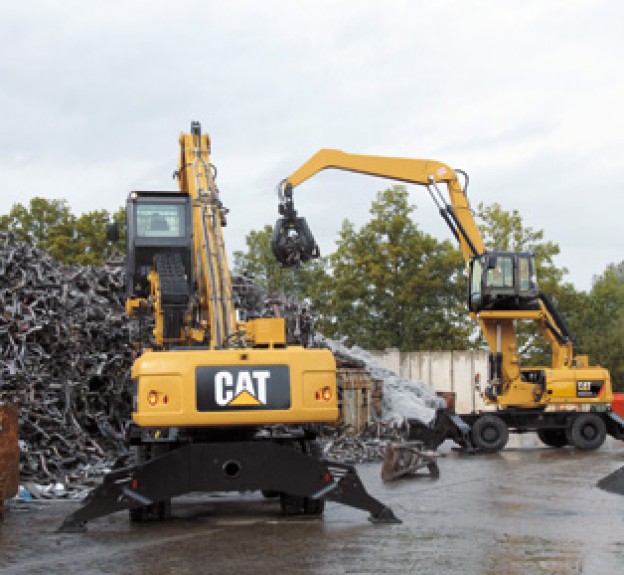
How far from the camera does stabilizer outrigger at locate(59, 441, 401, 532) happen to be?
10.7 meters

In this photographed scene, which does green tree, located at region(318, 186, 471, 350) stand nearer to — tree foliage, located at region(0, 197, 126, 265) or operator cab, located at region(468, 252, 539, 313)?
tree foliage, located at region(0, 197, 126, 265)

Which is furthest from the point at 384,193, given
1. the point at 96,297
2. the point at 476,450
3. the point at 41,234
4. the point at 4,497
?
the point at 4,497

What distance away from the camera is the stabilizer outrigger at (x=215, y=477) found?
1071 centimetres

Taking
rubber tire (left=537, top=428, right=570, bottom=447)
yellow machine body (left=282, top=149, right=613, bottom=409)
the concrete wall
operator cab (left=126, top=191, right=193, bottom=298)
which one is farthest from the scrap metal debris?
the concrete wall

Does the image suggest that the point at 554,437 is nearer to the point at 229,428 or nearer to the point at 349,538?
the point at 229,428

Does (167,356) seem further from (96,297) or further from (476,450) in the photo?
(476,450)

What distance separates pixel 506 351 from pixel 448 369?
17.0 meters

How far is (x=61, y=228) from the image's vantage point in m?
55.2

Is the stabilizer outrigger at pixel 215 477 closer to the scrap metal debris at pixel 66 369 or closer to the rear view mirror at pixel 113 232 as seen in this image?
the scrap metal debris at pixel 66 369

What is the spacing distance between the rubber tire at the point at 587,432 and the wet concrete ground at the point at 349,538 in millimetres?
9594

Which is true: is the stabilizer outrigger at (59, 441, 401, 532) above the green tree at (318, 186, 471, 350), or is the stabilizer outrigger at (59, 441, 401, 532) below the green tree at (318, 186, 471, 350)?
below

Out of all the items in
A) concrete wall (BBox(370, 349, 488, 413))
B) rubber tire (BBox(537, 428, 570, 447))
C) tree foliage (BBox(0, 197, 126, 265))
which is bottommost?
rubber tire (BBox(537, 428, 570, 447))

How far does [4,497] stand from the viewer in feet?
38.6

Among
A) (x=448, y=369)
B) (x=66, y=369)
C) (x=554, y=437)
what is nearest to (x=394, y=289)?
(x=448, y=369)
